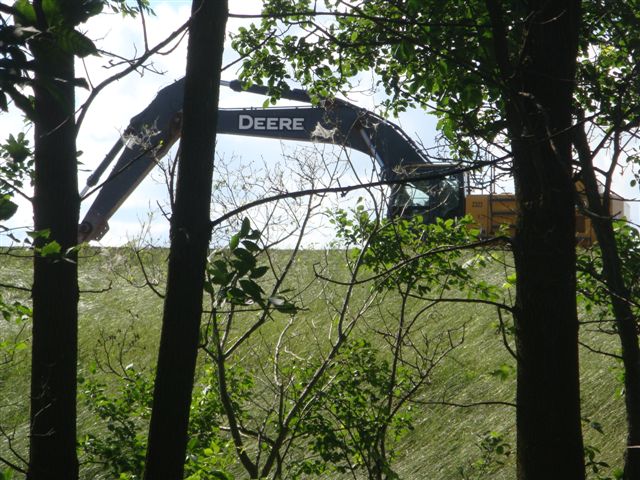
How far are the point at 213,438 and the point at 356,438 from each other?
98 centimetres

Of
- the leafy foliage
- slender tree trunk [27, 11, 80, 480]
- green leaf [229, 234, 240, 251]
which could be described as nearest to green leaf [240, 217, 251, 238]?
green leaf [229, 234, 240, 251]

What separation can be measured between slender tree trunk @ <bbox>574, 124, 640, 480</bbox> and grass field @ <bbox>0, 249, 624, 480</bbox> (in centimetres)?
63

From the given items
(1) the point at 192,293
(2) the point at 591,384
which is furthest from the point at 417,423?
(1) the point at 192,293

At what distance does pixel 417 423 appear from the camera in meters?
10.5

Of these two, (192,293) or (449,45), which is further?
(449,45)

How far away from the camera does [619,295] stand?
410 centimetres

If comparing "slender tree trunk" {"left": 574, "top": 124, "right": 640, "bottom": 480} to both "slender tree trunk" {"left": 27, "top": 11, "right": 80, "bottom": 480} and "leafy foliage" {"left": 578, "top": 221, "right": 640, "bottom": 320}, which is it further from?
"slender tree trunk" {"left": 27, "top": 11, "right": 80, "bottom": 480}

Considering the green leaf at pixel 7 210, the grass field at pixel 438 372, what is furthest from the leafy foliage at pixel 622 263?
the green leaf at pixel 7 210

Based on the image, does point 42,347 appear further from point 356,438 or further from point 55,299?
point 356,438

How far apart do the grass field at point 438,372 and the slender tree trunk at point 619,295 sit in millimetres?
629

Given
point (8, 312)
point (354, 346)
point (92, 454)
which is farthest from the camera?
point (354, 346)

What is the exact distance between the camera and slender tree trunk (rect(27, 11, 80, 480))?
3.84 meters

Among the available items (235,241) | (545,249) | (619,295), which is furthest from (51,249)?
(619,295)

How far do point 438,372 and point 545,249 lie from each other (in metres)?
8.20
